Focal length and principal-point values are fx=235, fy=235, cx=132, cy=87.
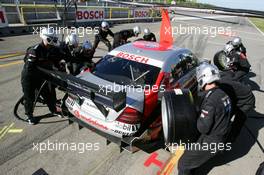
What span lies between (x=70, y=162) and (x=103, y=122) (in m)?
0.97

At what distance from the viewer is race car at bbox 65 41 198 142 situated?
3980 mm

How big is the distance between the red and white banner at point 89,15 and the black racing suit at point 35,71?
1521cm

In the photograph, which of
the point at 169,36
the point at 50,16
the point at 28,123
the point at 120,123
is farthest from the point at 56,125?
the point at 50,16

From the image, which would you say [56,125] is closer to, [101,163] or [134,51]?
[101,163]

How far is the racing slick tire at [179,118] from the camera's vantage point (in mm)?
3400

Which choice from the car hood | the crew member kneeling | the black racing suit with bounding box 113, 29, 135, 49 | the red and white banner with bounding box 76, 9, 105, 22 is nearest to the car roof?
the car hood

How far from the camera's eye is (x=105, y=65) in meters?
5.21

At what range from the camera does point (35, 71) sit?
16.2 ft

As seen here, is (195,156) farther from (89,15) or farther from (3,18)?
(89,15)

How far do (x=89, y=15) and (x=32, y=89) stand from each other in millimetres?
16735

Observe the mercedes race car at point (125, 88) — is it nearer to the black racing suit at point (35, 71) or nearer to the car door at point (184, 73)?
the car door at point (184, 73)

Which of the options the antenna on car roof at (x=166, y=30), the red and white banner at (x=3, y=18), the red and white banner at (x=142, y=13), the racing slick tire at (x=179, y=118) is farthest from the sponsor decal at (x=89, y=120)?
the red and white banner at (x=142, y=13)

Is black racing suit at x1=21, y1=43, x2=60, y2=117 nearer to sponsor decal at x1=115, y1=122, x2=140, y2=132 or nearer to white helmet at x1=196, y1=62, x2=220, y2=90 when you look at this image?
sponsor decal at x1=115, y1=122, x2=140, y2=132

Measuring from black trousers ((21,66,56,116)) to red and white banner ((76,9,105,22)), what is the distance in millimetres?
15223
